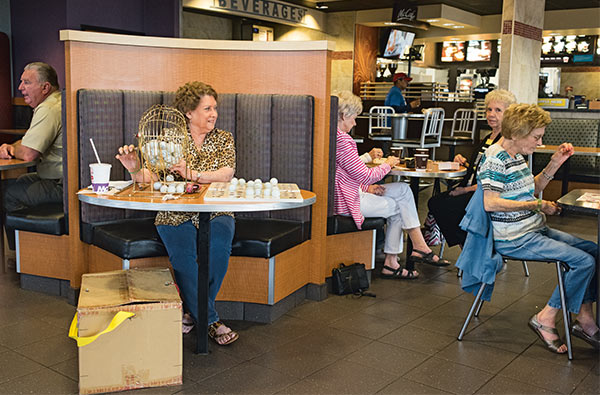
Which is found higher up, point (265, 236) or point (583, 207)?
point (583, 207)

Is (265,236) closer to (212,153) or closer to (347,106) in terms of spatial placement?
(212,153)

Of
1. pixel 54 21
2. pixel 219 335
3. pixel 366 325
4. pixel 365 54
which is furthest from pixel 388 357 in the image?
pixel 365 54

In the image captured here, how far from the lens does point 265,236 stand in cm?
336

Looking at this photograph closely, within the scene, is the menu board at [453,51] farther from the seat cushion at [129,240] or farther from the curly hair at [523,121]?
the seat cushion at [129,240]

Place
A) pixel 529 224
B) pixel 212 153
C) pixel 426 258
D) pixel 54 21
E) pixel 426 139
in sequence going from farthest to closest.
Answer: pixel 426 139, pixel 54 21, pixel 426 258, pixel 212 153, pixel 529 224

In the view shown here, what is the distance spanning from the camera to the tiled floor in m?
2.64

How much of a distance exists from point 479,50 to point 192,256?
1294 centimetres

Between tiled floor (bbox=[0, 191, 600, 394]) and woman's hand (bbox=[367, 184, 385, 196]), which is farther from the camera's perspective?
woman's hand (bbox=[367, 184, 385, 196])

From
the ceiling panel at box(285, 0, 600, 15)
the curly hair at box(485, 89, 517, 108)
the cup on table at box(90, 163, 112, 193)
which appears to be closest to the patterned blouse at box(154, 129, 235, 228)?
the cup on table at box(90, 163, 112, 193)

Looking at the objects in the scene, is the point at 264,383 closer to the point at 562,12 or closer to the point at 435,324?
the point at 435,324

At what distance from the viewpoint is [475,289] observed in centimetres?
328

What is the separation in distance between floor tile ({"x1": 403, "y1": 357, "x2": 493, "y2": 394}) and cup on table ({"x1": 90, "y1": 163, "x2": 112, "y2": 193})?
1.62 meters

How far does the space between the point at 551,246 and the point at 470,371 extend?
734 millimetres

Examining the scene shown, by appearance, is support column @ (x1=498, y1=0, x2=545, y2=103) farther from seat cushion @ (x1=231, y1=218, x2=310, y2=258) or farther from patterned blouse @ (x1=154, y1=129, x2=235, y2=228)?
patterned blouse @ (x1=154, y1=129, x2=235, y2=228)
